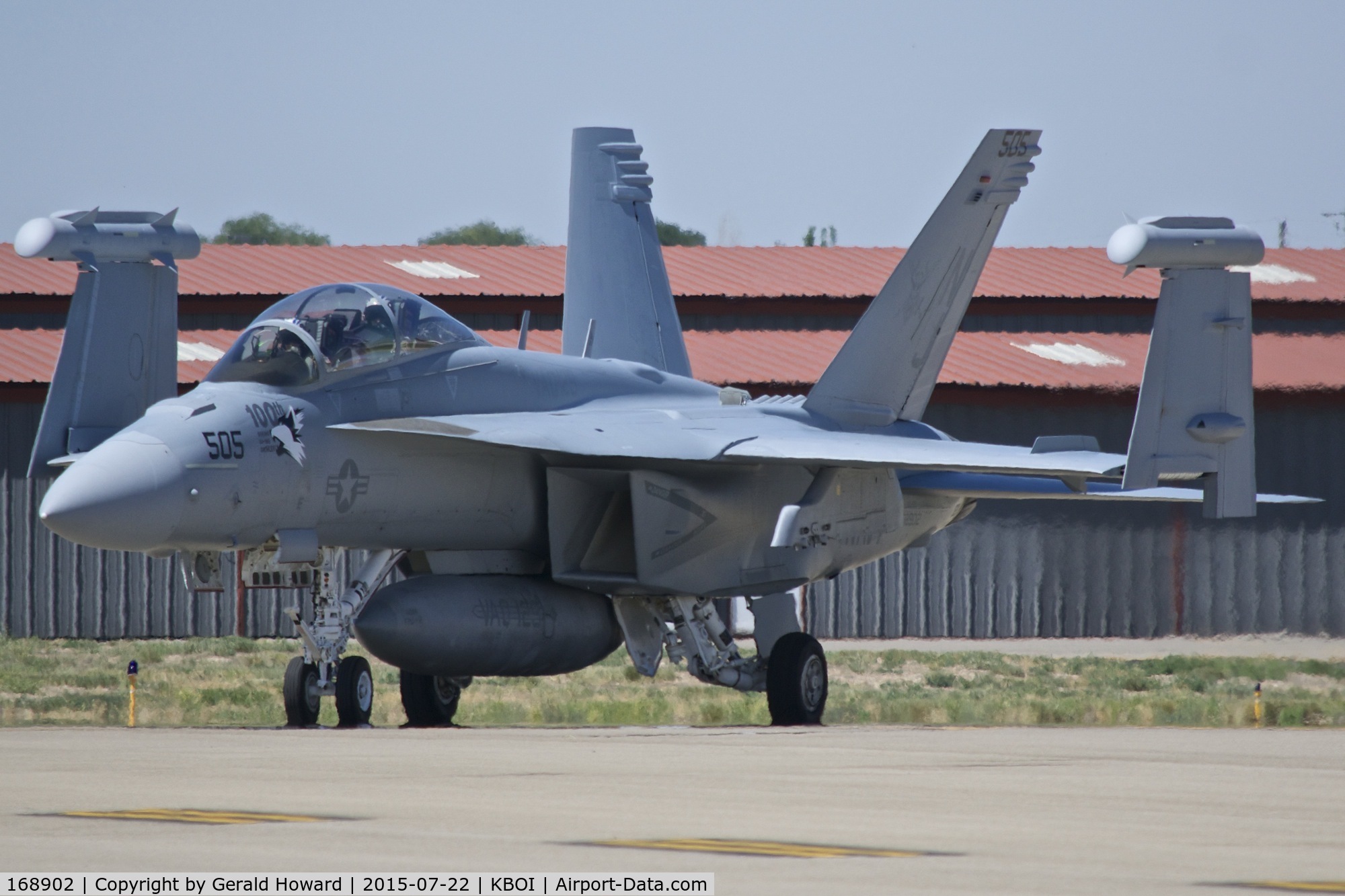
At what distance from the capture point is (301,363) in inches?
530

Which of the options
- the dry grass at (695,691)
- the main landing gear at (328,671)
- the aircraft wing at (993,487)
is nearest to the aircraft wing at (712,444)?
the main landing gear at (328,671)

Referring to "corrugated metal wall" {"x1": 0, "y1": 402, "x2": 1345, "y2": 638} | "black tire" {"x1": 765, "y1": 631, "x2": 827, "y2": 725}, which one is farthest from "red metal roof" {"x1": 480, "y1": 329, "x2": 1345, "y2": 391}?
"black tire" {"x1": 765, "y1": 631, "x2": 827, "y2": 725}

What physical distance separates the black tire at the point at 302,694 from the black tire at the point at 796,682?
3.84 meters

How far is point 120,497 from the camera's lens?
1195cm

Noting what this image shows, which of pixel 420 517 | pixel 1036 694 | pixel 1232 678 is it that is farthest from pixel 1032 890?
pixel 1232 678

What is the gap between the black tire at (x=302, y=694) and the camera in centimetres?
1377

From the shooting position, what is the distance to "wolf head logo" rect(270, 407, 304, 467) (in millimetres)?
13102

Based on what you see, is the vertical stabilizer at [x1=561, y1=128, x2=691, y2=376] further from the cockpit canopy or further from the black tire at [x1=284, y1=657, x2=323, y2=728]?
the black tire at [x1=284, y1=657, x2=323, y2=728]

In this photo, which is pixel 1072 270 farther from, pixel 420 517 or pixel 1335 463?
pixel 420 517

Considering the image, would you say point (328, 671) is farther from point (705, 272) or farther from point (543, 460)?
point (705, 272)

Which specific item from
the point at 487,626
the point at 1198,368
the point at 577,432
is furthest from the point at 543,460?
the point at 1198,368

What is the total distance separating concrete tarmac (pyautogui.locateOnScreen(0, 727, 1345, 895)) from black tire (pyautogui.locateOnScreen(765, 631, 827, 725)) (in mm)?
3074

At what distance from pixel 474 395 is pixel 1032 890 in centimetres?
965

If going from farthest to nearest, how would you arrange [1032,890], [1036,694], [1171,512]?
[1171,512] < [1036,694] < [1032,890]
